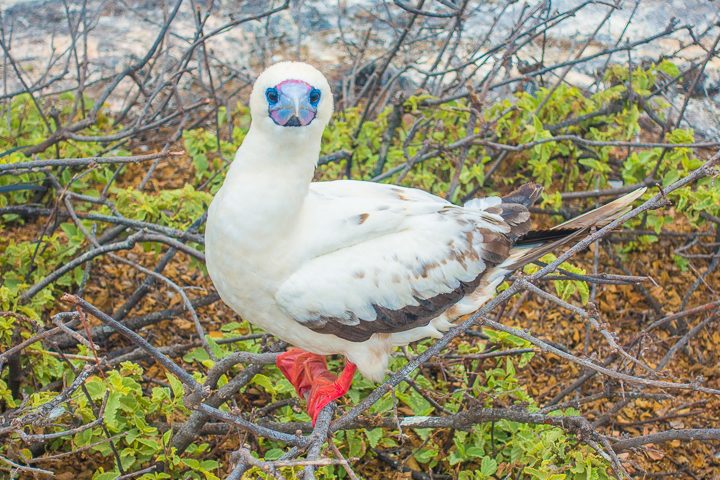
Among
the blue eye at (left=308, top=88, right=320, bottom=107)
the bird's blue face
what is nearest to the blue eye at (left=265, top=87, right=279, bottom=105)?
the bird's blue face

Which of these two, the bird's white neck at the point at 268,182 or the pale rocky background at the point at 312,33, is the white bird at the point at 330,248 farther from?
the pale rocky background at the point at 312,33

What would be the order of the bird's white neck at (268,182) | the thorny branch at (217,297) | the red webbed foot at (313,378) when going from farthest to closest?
1. the red webbed foot at (313,378)
2. the bird's white neck at (268,182)
3. the thorny branch at (217,297)

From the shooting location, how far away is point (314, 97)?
293 cm

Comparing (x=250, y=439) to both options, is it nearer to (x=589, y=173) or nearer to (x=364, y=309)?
(x=364, y=309)

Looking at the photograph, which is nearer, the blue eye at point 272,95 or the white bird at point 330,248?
the blue eye at point 272,95

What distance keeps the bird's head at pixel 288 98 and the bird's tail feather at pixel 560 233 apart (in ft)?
3.87

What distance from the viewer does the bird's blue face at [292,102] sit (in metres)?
2.85

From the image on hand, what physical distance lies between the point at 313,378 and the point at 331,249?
62cm

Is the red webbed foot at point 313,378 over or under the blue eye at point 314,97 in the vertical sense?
under

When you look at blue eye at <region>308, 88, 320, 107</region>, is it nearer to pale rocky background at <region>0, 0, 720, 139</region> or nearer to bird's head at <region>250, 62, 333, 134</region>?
bird's head at <region>250, 62, 333, 134</region>

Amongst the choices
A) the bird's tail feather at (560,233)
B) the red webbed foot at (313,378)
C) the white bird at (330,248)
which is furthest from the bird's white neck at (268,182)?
the bird's tail feather at (560,233)

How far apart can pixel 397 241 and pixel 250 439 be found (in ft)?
3.93

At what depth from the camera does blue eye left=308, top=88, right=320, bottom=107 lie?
2.90 metres

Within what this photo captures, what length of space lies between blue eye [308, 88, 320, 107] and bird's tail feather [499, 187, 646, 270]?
1199 mm
